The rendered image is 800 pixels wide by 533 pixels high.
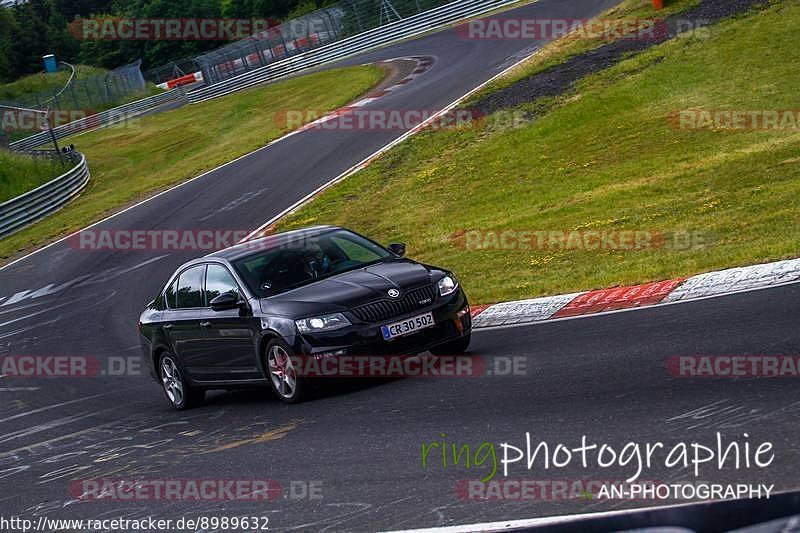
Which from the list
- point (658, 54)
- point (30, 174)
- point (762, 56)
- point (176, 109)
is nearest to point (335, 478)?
point (762, 56)

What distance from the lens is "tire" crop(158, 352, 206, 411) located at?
1206 cm

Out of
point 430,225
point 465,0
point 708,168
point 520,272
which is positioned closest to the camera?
point 520,272

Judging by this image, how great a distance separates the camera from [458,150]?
984 inches

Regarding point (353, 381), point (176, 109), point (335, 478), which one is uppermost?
point (335, 478)

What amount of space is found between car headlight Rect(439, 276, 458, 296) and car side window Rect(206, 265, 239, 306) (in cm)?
201

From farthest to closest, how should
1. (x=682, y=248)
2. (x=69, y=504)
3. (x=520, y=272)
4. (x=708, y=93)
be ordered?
(x=708, y=93) → (x=520, y=272) → (x=682, y=248) → (x=69, y=504)

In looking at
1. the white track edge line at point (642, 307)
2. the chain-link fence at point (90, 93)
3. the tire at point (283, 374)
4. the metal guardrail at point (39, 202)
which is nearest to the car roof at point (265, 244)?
the tire at point (283, 374)

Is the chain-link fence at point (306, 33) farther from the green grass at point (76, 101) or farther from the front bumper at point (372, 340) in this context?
the front bumper at point (372, 340)

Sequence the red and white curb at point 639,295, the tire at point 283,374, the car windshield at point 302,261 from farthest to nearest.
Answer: the car windshield at point 302,261 < the red and white curb at point 639,295 < the tire at point 283,374

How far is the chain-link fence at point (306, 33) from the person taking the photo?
52469 millimetres

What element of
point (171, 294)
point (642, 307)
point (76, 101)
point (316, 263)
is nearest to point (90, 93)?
point (76, 101)

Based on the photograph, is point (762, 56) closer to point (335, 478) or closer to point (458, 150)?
point (458, 150)

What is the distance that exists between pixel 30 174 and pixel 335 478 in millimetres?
36250

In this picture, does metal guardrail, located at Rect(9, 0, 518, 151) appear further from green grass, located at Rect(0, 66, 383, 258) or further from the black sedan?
the black sedan
